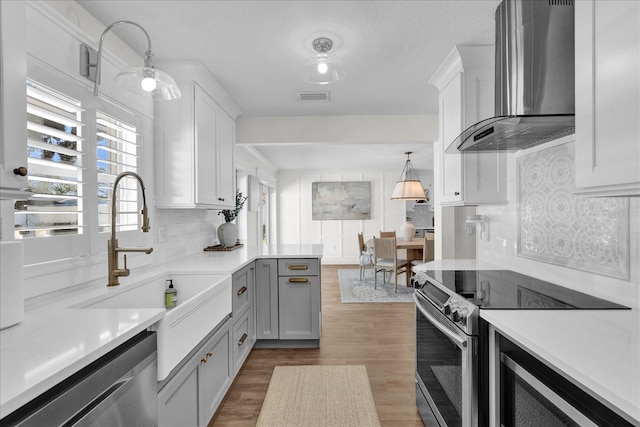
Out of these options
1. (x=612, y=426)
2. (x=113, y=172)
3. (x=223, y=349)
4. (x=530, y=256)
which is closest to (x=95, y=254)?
(x=113, y=172)

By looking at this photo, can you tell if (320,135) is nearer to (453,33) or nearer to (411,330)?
(453,33)

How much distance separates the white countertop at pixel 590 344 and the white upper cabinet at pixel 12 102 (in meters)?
1.57

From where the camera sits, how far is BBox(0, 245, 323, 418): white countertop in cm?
76

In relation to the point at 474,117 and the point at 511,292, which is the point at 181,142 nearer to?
the point at 474,117

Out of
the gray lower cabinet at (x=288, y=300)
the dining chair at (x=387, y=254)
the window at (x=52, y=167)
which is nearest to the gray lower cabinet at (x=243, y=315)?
the gray lower cabinet at (x=288, y=300)

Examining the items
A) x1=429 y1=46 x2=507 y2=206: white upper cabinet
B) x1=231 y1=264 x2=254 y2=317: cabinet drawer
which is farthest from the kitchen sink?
x1=429 y1=46 x2=507 y2=206: white upper cabinet

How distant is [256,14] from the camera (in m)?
1.91

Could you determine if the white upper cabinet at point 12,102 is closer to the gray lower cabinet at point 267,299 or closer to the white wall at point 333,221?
the gray lower cabinet at point 267,299

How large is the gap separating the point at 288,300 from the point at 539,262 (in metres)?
2.03

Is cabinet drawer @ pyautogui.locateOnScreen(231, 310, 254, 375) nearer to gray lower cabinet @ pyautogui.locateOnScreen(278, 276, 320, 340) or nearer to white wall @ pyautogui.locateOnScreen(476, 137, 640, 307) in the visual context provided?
gray lower cabinet @ pyautogui.locateOnScreen(278, 276, 320, 340)

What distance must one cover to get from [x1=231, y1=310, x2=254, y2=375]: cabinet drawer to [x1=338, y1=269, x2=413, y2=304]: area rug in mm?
2013

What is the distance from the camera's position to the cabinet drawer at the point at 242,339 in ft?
8.16

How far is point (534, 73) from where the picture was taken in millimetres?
1503

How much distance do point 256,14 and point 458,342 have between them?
6.33ft
